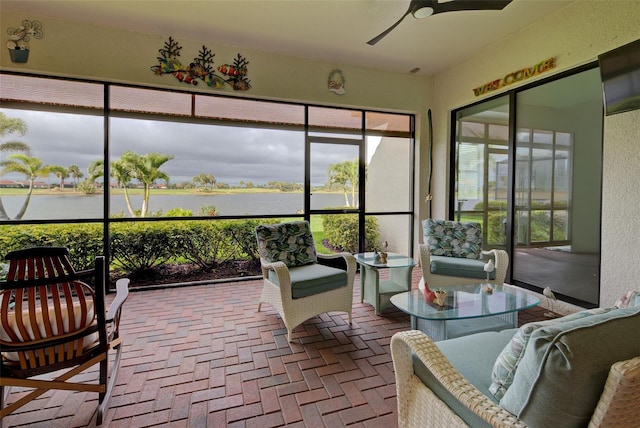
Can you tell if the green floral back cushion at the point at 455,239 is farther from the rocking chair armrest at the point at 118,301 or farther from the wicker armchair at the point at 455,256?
the rocking chair armrest at the point at 118,301

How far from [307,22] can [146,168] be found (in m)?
2.75

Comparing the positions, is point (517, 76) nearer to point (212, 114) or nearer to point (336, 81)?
point (336, 81)

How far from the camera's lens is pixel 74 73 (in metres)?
3.72

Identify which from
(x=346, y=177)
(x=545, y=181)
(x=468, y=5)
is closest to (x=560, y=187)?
(x=545, y=181)

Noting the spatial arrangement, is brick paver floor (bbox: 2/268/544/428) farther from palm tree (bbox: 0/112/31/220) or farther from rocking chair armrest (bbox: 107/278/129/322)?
palm tree (bbox: 0/112/31/220)

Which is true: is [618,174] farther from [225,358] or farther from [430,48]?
[225,358]

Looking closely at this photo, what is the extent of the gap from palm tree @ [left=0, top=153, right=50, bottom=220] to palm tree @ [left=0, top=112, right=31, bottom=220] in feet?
0.24

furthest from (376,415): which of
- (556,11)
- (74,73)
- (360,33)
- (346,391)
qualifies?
(74,73)

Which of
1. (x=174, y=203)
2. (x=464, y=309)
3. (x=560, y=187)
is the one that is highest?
(x=560, y=187)

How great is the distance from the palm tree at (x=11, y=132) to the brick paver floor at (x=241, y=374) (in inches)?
88.2

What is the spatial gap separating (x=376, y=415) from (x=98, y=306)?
5.55ft

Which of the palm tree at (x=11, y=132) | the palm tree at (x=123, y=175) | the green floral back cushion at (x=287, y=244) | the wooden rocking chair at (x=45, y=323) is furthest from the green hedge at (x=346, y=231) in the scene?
the palm tree at (x=11, y=132)

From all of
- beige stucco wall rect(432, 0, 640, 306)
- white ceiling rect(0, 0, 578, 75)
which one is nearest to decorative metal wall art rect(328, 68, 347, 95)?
white ceiling rect(0, 0, 578, 75)

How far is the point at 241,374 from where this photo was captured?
7.43ft
